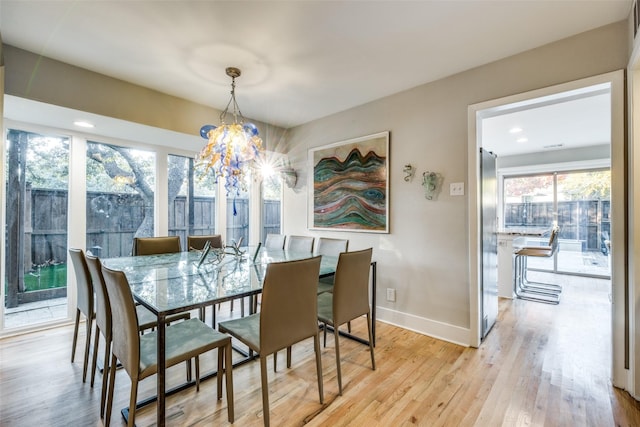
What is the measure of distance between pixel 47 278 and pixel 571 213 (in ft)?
26.8

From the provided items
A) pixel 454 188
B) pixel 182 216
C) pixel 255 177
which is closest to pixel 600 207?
pixel 454 188

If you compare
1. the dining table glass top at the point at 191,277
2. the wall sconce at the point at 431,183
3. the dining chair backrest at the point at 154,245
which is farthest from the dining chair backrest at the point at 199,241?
the wall sconce at the point at 431,183

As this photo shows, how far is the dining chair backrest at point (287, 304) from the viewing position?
1.54 metres

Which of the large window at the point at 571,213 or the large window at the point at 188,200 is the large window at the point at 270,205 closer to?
the large window at the point at 188,200

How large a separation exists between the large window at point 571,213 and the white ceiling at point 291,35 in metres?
4.53

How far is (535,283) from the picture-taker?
4727mm

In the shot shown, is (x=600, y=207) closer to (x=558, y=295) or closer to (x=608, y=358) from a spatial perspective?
(x=558, y=295)

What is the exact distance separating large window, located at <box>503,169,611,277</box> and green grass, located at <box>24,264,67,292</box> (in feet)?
25.1

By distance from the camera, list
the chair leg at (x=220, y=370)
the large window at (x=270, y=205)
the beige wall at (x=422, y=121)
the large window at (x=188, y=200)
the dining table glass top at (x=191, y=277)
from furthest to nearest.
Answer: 1. the large window at (x=270, y=205)
2. the large window at (x=188, y=200)
3. the beige wall at (x=422, y=121)
4. the chair leg at (x=220, y=370)
5. the dining table glass top at (x=191, y=277)

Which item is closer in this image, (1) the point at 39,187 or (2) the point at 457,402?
(2) the point at 457,402

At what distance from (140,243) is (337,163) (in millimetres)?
2371

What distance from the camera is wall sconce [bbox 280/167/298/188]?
13.6ft

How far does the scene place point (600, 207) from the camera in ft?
16.8

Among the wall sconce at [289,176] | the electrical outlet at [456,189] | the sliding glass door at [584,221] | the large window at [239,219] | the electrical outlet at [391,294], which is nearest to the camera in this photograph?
the electrical outlet at [456,189]
